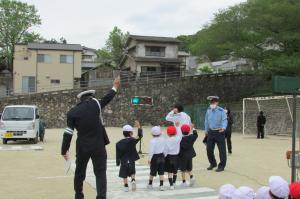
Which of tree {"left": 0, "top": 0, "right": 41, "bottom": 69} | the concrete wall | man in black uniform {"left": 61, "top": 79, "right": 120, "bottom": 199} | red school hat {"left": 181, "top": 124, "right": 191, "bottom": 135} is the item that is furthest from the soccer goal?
tree {"left": 0, "top": 0, "right": 41, "bottom": 69}

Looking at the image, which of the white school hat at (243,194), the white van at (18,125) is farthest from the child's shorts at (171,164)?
the white van at (18,125)

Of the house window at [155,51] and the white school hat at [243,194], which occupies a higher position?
the house window at [155,51]

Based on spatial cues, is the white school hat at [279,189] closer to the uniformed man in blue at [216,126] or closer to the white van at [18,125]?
the uniformed man in blue at [216,126]

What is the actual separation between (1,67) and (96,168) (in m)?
59.0

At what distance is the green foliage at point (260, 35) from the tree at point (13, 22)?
30.7 m

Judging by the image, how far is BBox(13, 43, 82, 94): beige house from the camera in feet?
175

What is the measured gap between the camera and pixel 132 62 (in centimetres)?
5822

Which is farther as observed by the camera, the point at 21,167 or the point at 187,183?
the point at 21,167

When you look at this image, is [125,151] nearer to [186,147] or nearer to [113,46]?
[186,147]

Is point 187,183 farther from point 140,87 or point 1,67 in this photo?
point 1,67

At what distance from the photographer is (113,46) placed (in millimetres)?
74625

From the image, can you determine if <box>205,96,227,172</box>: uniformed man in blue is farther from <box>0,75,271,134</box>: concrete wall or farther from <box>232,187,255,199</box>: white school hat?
<box>0,75,271,134</box>: concrete wall

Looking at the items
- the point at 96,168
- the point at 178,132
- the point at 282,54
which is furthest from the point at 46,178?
the point at 282,54

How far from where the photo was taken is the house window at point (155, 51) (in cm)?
5678
